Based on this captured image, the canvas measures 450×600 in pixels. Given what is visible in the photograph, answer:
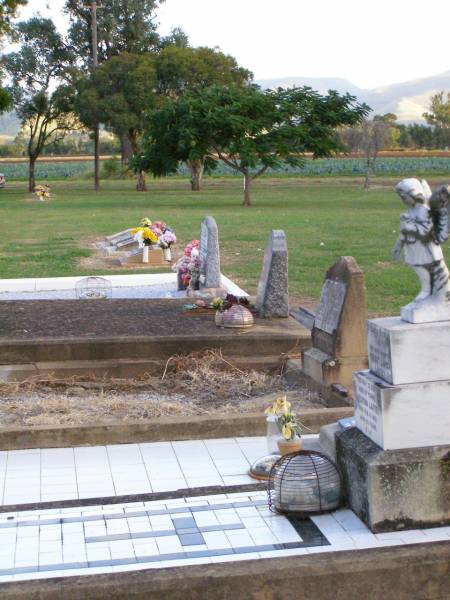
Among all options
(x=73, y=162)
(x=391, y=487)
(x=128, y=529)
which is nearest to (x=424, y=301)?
(x=391, y=487)

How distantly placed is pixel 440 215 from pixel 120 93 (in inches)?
1905

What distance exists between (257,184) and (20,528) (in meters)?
52.9

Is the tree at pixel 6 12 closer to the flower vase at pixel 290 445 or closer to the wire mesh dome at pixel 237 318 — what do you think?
the wire mesh dome at pixel 237 318

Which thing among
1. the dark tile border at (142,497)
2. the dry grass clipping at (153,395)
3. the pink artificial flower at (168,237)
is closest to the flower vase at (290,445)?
the dark tile border at (142,497)

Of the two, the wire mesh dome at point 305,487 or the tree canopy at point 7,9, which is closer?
Answer: the wire mesh dome at point 305,487

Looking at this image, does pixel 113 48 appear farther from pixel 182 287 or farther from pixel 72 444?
pixel 72 444

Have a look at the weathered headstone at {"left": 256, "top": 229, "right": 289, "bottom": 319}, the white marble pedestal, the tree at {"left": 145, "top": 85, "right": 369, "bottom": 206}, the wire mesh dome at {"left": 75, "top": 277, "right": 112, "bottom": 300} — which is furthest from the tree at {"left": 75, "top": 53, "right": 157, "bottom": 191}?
the white marble pedestal

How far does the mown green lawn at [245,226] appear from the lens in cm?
2027

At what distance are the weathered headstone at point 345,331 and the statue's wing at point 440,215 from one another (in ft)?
11.3

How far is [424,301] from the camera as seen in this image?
21.5 feet

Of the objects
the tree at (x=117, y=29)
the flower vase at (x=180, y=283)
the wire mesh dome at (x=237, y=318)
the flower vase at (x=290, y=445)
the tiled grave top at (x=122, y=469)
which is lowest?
the tiled grave top at (x=122, y=469)

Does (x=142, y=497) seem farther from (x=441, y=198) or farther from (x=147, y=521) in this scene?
(x=441, y=198)

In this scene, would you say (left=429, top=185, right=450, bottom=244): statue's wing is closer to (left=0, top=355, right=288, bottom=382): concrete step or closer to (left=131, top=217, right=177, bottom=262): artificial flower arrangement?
(left=0, top=355, right=288, bottom=382): concrete step

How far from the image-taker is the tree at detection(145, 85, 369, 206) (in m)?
39.1
